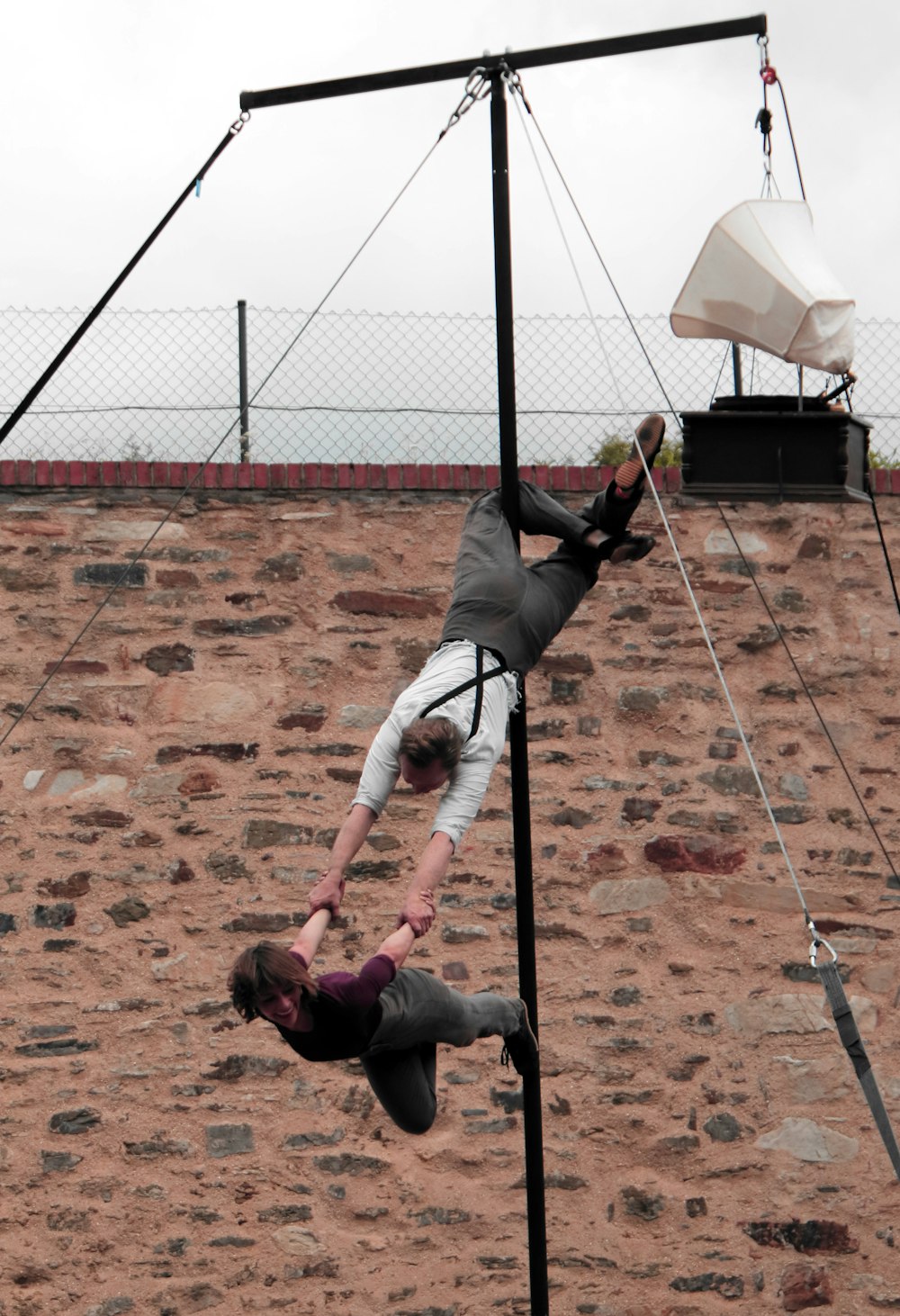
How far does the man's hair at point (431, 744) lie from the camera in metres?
3.77

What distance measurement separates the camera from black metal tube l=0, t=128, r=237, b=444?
434 centimetres

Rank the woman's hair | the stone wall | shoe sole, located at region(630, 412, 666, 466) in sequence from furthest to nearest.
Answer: the stone wall, shoe sole, located at region(630, 412, 666, 466), the woman's hair

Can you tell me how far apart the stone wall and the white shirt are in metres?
2.13

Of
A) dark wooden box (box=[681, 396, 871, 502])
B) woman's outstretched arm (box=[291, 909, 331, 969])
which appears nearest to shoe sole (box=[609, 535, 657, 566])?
dark wooden box (box=[681, 396, 871, 502])

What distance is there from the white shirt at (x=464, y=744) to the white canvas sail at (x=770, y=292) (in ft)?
3.90

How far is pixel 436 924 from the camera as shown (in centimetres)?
609

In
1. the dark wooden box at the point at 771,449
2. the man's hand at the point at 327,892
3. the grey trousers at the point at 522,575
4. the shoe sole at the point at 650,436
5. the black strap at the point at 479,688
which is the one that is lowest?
the man's hand at the point at 327,892

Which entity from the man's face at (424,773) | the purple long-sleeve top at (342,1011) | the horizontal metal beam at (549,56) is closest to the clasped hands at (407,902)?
the purple long-sleeve top at (342,1011)

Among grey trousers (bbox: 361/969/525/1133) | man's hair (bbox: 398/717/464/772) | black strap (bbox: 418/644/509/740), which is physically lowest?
grey trousers (bbox: 361/969/525/1133)

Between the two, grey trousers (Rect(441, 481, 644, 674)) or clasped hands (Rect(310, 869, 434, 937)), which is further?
grey trousers (Rect(441, 481, 644, 674))

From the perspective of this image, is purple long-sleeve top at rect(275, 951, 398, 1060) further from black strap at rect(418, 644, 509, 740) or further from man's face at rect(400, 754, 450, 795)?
black strap at rect(418, 644, 509, 740)

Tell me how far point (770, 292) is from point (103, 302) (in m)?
1.66

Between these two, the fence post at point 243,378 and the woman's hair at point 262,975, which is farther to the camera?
the fence post at point 243,378

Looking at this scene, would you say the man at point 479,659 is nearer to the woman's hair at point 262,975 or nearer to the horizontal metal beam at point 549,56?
the woman's hair at point 262,975
